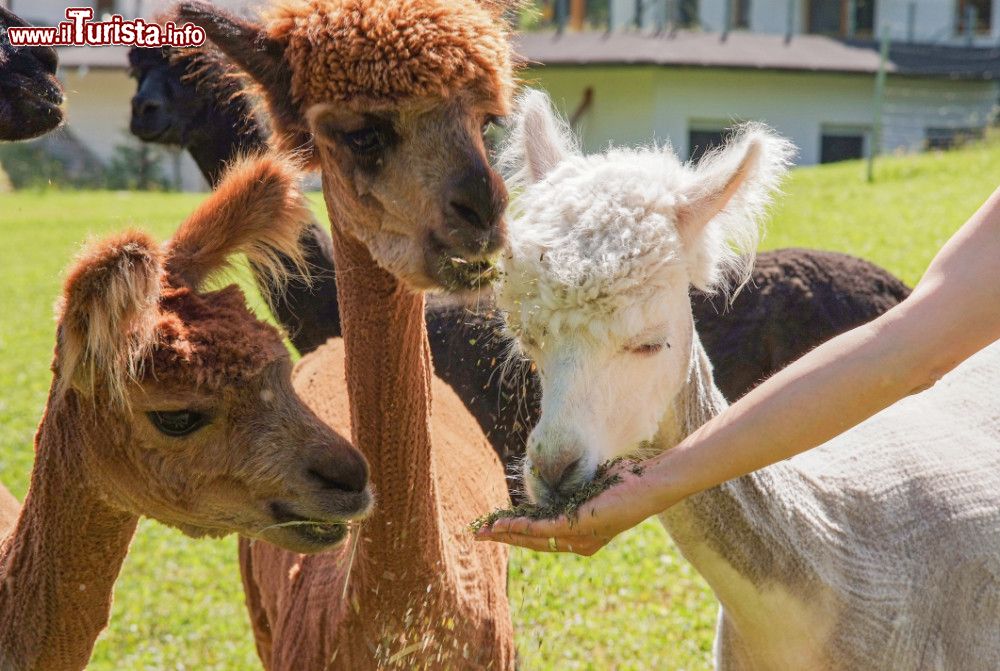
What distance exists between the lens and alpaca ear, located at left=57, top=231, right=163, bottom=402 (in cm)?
265

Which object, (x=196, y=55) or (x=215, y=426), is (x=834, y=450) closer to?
(x=215, y=426)

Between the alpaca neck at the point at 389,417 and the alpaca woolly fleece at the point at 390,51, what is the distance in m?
0.49

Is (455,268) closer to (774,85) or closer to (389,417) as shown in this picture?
(389,417)

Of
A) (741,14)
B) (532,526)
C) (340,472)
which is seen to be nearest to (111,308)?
(340,472)

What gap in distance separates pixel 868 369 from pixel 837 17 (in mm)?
34080

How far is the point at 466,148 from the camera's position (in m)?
2.93

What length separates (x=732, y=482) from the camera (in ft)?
8.74

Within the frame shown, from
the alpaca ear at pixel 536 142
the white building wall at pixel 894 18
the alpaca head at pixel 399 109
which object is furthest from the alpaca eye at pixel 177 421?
the white building wall at pixel 894 18

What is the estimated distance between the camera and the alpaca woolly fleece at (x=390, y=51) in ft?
9.43

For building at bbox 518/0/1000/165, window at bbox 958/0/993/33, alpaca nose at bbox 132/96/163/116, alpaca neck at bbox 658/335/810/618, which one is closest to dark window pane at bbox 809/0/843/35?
building at bbox 518/0/1000/165

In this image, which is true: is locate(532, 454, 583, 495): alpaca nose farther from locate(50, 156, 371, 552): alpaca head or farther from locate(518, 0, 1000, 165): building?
locate(518, 0, 1000, 165): building

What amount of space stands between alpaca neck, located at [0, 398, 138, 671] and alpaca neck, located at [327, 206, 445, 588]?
0.69 meters

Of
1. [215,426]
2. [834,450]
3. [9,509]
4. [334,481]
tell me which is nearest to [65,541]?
[215,426]

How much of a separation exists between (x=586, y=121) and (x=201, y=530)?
82.2 feet
